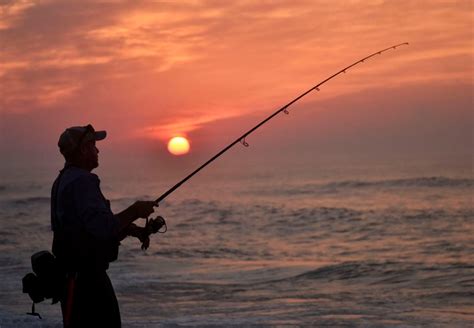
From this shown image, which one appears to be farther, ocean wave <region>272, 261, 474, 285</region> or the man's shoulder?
ocean wave <region>272, 261, 474, 285</region>

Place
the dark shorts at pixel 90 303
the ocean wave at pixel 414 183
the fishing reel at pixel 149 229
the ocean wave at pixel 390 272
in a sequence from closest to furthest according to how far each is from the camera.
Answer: the dark shorts at pixel 90 303 < the fishing reel at pixel 149 229 < the ocean wave at pixel 390 272 < the ocean wave at pixel 414 183

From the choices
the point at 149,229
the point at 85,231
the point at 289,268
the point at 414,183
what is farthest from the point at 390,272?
the point at 414,183

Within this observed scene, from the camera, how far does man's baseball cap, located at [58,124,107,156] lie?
12.7 feet

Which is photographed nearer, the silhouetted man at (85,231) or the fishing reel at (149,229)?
the silhouetted man at (85,231)

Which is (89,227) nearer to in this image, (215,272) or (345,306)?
(345,306)

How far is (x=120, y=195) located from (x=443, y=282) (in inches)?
1422

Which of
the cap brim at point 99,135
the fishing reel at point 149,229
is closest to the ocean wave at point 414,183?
the fishing reel at point 149,229

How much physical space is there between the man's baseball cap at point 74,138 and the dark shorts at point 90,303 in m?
0.60

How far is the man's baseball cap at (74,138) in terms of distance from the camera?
3.86 meters

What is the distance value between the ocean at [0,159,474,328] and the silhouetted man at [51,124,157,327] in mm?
4415

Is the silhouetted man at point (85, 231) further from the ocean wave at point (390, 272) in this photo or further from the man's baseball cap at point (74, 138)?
the ocean wave at point (390, 272)

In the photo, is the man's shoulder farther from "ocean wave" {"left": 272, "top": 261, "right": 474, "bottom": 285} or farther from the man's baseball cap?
"ocean wave" {"left": 272, "top": 261, "right": 474, "bottom": 285}

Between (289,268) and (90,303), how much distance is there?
397 inches

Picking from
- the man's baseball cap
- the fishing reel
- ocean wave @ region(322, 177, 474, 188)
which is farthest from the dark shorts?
ocean wave @ region(322, 177, 474, 188)
